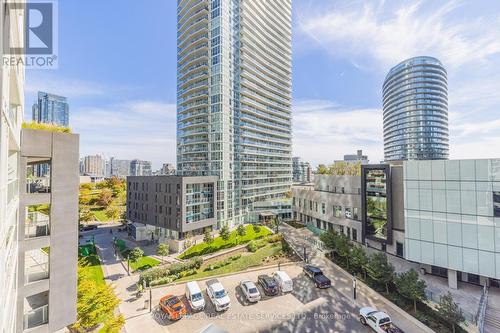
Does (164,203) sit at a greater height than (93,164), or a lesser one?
lesser

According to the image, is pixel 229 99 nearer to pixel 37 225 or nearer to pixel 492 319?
pixel 37 225

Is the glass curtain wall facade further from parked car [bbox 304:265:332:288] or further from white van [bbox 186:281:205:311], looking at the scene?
white van [bbox 186:281:205:311]

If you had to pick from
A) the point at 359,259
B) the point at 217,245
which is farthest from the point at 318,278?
the point at 217,245

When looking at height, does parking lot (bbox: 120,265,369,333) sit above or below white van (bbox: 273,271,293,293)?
below

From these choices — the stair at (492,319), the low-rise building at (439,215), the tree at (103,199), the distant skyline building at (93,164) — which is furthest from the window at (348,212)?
the distant skyline building at (93,164)

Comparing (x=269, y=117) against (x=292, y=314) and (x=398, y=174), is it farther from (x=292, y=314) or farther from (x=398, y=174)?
(x=292, y=314)

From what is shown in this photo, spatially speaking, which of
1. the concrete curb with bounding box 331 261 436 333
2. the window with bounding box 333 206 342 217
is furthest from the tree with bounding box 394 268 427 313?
the window with bounding box 333 206 342 217
